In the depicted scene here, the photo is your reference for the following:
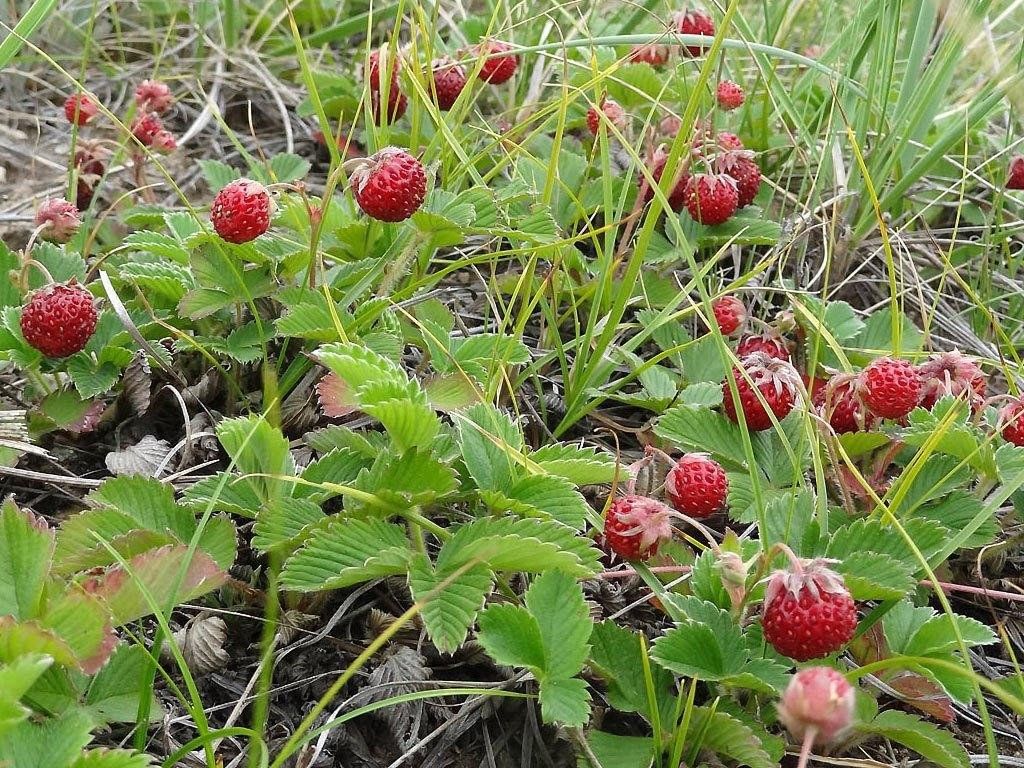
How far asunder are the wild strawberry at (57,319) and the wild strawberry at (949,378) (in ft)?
4.64

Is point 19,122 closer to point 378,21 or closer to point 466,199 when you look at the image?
point 378,21

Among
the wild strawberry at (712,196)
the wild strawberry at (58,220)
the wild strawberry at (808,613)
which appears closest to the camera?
the wild strawberry at (808,613)

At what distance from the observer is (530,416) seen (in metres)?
1.94

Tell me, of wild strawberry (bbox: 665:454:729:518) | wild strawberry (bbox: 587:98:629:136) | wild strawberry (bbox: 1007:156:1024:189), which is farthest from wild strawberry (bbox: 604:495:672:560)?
wild strawberry (bbox: 1007:156:1024:189)

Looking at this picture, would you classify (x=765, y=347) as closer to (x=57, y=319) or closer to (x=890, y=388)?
(x=890, y=388)

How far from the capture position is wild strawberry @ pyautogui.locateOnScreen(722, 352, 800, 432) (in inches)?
63.2

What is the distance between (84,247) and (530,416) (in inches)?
39.7

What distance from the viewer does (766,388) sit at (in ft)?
5.30

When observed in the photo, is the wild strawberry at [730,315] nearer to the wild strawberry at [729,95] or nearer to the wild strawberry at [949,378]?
the wild strawberry at [949,378]

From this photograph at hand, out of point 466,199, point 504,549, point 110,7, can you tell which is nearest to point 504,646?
point 504,549

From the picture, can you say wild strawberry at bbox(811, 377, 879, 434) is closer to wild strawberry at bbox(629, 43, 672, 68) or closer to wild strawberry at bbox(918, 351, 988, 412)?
wild strawberry at bbox(918, 351, 988, 412)

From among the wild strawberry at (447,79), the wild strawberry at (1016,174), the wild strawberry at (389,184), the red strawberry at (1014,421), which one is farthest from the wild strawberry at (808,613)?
the wild strawberry at (1016,174)

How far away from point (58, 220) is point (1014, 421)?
1.74m

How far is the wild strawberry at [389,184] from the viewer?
1665 mm
